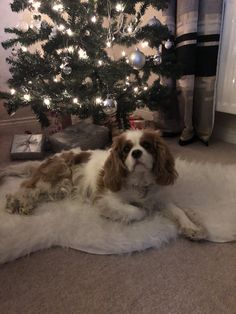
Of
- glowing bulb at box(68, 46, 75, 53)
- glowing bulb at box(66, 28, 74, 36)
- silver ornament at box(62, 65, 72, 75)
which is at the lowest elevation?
silver ornament at box(62, 65, 72, 75)

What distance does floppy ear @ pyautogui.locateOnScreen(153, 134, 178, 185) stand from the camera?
1442 mm

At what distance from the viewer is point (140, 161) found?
54.4 inches

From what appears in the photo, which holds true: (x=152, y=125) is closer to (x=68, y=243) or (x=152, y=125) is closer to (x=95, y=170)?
(x=95, y=170)

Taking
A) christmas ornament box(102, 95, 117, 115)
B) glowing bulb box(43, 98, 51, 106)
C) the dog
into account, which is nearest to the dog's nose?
the dog

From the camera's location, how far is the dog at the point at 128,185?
1.41m

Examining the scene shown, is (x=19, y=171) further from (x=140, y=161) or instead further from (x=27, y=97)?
(x=140, y=161)

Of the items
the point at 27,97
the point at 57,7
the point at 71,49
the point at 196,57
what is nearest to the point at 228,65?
the point at 196,57

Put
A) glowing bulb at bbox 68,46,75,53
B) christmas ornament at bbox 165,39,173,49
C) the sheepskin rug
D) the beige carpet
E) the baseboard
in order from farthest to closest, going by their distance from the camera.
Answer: the baseboard < christmas ornament at bbox 165,39,173,49 < glowing bulb at bbox 68,46,75,53 < the sheepskin rug < the beige carpet

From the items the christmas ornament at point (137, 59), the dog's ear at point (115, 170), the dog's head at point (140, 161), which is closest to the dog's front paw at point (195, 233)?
the dog's head at point (140, 161)

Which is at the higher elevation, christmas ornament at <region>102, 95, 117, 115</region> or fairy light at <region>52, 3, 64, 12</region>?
fairy light at <region>52, 3, 64, 12</region>

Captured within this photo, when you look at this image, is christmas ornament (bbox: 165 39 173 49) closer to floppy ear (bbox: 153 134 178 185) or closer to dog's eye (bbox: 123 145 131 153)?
floppy ear (bbox: 153 134 178 185)

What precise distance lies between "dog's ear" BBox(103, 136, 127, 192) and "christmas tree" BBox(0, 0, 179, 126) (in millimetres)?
845

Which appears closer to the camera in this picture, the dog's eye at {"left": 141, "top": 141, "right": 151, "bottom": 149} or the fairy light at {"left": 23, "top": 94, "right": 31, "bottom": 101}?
the dog's eye at {"left": 141, "top": 141, "right": 151, "bottom": 149}

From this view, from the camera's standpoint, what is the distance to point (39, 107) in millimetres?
2387
